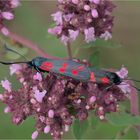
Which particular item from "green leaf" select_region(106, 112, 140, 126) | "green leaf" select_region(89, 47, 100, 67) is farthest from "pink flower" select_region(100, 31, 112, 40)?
"green leaf" select_region(106, 112, 140, 126)

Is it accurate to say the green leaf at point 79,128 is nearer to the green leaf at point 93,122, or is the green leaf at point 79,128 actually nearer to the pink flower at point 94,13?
the green leaf at point 93,122

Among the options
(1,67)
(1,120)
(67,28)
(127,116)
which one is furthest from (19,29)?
(127,116)

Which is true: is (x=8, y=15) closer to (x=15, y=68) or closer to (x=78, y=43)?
(x=15, y=68)

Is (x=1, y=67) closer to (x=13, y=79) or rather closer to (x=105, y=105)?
(x=13, y=79)

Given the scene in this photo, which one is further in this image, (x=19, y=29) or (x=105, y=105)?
(x=19, y=29)

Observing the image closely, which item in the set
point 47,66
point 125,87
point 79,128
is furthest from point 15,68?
point 125,87

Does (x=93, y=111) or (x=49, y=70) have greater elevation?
(x=49, y=70)
